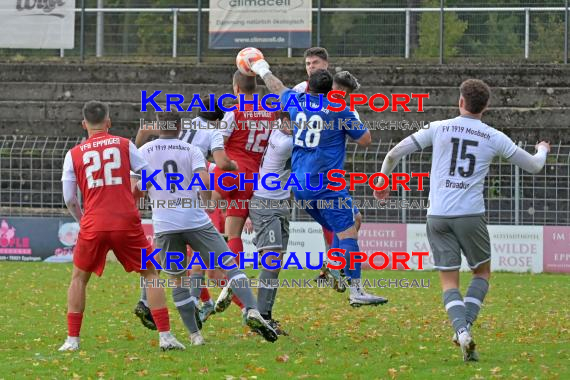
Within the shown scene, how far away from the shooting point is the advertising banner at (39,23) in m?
27.9

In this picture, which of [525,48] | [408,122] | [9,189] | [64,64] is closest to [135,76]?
[64,64]

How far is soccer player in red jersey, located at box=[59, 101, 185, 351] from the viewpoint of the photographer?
10.7 meters

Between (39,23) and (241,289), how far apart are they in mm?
18318

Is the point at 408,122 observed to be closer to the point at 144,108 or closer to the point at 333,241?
the point at 144,108

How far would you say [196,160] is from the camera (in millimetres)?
11055

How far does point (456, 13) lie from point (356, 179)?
6.54 m

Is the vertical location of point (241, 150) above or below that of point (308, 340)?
above

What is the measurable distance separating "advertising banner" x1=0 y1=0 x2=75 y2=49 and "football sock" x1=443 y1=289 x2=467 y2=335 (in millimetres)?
19424

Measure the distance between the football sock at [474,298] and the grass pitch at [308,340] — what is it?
Result: 410mm

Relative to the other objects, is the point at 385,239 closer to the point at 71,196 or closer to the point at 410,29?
the point at 410,29

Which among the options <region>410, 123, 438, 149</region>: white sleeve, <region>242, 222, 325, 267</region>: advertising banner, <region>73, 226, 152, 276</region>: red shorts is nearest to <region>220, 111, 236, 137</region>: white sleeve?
<region>73, 226, 152, 276</region>: red shorts

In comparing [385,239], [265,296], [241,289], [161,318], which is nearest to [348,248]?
[265,296]

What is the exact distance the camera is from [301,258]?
23500 millimetres

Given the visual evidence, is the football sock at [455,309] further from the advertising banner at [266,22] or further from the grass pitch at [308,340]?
the advertising banner at [266,22]
